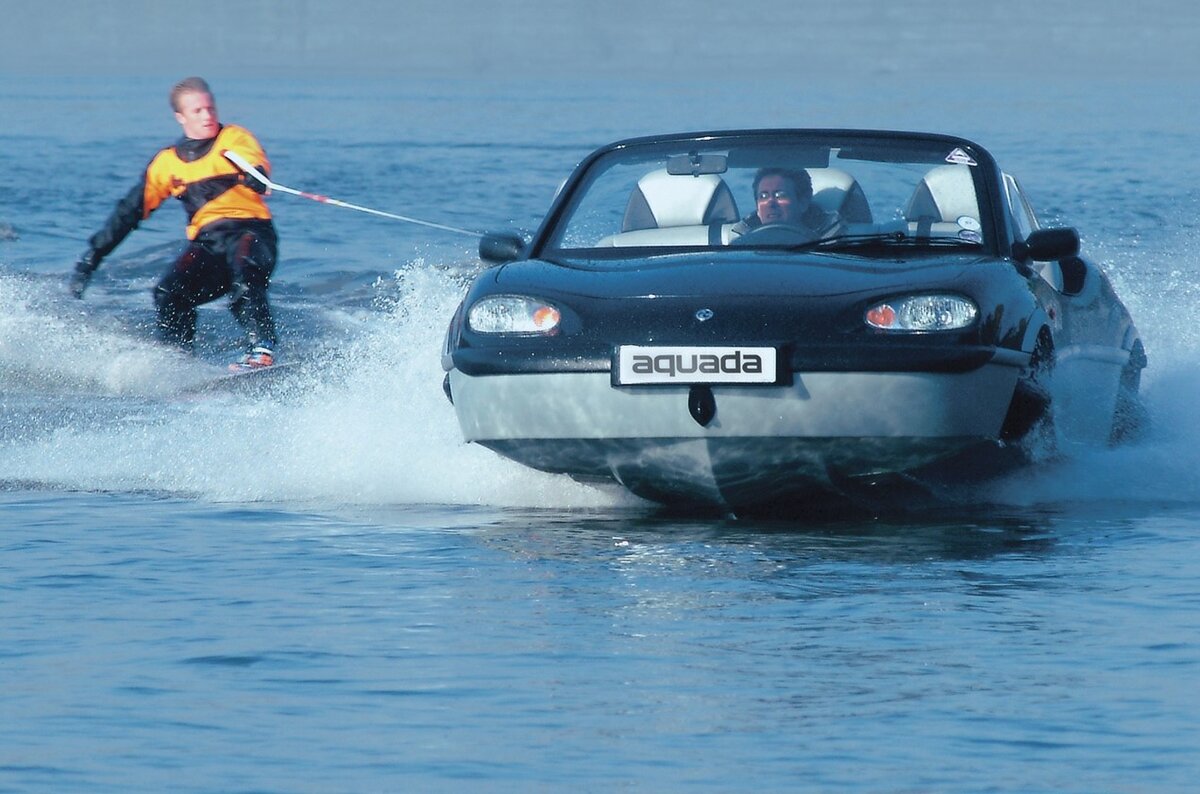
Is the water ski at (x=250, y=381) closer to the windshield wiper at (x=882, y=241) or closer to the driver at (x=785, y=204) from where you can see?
the driver at (x=785, y=204)

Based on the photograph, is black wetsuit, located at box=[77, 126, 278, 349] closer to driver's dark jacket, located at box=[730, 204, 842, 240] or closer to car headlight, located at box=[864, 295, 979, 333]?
driver's dark jacket, located at box=[730, 204, 842, 240]

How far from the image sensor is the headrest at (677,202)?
8938 millimetres

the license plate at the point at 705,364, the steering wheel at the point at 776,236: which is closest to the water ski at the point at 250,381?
the steering wheel at the point at 776,236

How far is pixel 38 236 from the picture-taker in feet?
78.1

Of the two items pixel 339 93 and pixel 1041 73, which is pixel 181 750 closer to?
pixel 339 93

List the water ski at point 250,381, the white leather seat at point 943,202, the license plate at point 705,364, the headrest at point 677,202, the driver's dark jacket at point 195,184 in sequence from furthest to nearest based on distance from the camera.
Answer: the driver's dark jacket at point 195,184
the water ski at point 250,381
the headrest at point 677,202
the white leather seat at point 943,202
the license plate at point 705,364

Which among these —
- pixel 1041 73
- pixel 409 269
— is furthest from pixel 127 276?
pixel 1041 73

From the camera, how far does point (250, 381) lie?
12609mm

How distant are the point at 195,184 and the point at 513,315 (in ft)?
17.7

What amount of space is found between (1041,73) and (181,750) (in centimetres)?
11222

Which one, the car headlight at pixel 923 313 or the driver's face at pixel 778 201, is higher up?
the driver's face at pixel 778 201

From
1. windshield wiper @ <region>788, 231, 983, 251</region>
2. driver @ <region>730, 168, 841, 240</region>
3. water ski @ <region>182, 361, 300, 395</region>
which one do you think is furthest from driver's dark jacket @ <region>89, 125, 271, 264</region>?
windshield wiper @ <region>788, 231, 983, 251</region>

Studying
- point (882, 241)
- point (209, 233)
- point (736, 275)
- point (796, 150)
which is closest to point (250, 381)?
point (209, 233)

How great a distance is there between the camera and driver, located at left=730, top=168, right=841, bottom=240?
869 centimetres
